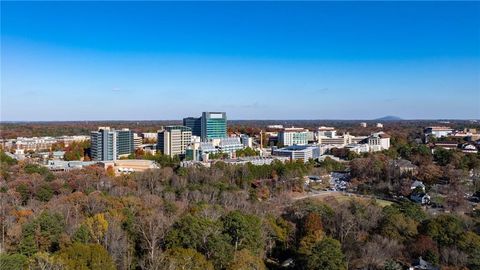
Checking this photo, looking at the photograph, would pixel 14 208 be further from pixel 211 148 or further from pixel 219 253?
pixel 211 148

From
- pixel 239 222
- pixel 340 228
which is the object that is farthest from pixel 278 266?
pixel 340 228

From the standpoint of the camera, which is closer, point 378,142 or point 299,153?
point 299,153


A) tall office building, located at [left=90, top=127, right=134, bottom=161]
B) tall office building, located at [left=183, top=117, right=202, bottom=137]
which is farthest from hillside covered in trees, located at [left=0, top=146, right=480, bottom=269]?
tall office building, located at [left=183, top=117, right=202, bottom=137]

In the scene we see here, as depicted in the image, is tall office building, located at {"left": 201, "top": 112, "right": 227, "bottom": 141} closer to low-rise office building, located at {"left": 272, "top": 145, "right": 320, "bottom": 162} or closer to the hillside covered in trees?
low-rise office building, located at {"left": 272, "top": 145, "right": 320, "bottom": 162}

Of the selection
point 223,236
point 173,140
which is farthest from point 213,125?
point 223,236

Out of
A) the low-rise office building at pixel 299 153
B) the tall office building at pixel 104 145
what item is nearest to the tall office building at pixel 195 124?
the low-rise office building at pixel 299 153

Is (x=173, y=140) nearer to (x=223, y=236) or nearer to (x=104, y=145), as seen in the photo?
(x=104, y=145)

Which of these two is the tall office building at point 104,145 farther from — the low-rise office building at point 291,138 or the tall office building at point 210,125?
the low-rise office building at point 291,138
